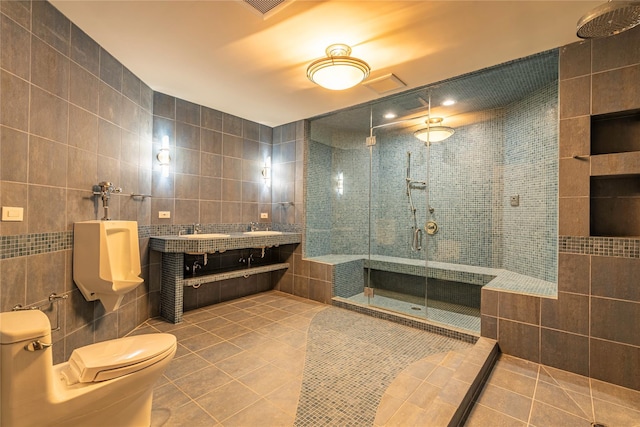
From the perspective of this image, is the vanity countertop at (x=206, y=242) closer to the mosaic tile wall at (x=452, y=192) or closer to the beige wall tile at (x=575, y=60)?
the mosaic tile wall at (x=452, y=192)

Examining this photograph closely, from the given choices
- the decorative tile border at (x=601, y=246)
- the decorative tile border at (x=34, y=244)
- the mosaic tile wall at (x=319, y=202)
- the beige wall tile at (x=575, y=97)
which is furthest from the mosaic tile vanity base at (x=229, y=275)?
the beige wall tile at (x=575, y=97)

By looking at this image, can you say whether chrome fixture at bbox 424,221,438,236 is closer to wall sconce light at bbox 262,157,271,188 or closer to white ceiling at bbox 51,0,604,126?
white ceiling at bbox 51,0,604,126

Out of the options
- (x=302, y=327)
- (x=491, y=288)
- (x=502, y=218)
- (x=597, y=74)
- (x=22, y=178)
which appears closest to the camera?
(x=22, y=178)

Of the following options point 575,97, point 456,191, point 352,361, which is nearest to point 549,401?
point 352,361

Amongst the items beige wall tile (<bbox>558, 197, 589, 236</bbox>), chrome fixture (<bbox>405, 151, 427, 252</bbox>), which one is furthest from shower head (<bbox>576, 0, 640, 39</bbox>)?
chrome fixture (<bbox>405, 151, 427, 252</bbox>)

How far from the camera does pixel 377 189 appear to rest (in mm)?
4242

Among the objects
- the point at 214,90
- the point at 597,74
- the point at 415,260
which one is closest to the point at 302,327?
the point at 415,260

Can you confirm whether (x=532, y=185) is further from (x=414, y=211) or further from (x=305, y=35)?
(x=305, y=35)

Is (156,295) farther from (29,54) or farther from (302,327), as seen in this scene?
(29,54)

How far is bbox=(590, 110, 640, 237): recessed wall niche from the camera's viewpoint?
217cm

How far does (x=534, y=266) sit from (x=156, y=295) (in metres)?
4.25

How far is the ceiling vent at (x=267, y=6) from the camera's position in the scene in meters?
1.82

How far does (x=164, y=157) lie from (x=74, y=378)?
8.12 ft

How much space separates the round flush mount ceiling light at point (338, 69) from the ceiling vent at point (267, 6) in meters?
0.48
